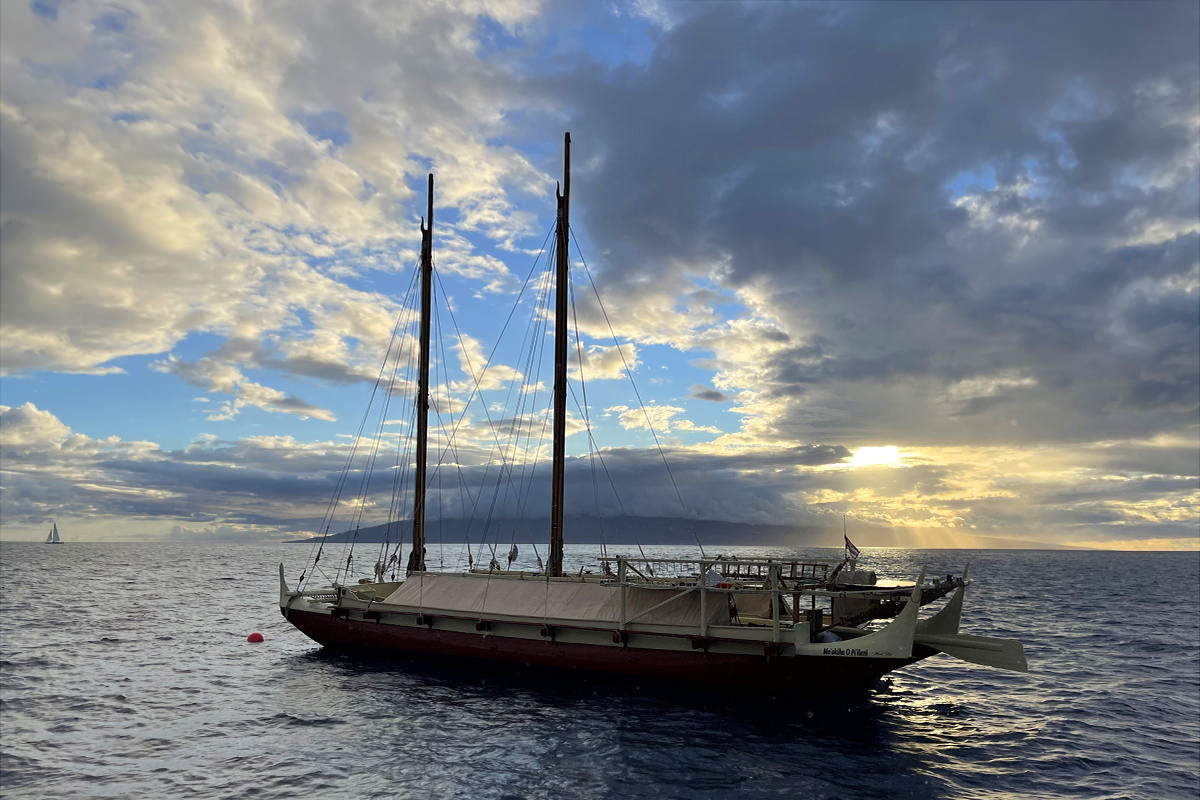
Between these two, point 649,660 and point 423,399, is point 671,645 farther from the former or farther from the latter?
point 423,399

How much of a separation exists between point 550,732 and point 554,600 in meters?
6.13

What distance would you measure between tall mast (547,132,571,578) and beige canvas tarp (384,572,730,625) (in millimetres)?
3289

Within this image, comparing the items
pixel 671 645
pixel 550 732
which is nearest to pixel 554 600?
pixel 671 645

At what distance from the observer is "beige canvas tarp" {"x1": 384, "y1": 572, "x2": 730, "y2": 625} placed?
24906mm

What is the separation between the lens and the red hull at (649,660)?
902 inches

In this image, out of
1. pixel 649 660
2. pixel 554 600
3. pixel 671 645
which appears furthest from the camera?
pixel 554 600

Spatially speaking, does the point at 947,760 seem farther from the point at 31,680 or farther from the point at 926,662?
the point at 31,680

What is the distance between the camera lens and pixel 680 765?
1847 centimetres

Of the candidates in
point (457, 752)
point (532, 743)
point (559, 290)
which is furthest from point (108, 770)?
point (559, 290)

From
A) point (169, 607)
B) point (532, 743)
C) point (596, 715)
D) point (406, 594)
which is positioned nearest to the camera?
point (532, 743)

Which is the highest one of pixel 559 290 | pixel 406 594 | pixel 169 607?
pixel 559 290

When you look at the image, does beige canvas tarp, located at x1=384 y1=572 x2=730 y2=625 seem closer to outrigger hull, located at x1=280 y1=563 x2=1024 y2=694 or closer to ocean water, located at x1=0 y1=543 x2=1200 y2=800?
outrigger hull, located at x1=280 y1=563 x2=1024 y2=694

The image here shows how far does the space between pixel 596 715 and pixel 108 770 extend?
13501 millimetres

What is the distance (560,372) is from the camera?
1407 inches
